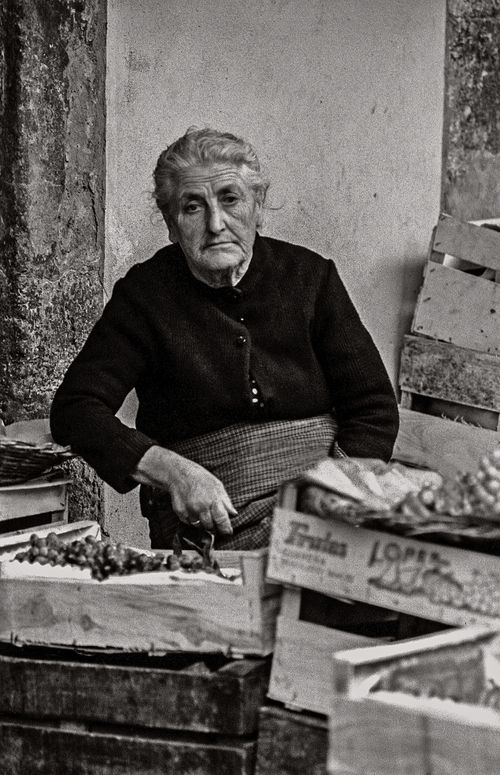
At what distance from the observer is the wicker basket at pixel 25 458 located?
3371mm

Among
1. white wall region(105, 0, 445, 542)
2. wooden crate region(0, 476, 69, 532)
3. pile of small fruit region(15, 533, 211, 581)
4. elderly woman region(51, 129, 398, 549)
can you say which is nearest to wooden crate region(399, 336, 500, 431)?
white wall region(105, 0, 445, 542)

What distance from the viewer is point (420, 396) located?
15.6ft

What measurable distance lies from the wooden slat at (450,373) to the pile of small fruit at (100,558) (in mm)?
1788

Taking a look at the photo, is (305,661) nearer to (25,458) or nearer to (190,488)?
(190,488)

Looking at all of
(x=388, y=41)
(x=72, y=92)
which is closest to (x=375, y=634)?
(x=72, y=92)

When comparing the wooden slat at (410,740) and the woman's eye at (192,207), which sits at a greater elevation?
the woman's eye at (192,207)

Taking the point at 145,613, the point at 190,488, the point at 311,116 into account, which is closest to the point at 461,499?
the point at 145,613

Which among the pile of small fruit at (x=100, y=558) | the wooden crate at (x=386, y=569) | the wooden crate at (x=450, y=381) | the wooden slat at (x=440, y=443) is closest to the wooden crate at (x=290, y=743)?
the wooden crate at (x=386, y=569)

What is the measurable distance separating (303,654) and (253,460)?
1.00 m

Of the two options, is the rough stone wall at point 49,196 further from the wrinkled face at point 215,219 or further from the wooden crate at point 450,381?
the wooden crate at point 450,381

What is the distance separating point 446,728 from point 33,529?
6.14ft

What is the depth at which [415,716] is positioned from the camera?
1938 millimetres

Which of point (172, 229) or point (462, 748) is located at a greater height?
point (172, 229)

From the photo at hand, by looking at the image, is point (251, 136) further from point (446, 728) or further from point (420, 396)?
point (446, 728)
